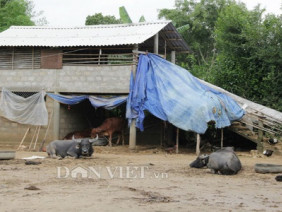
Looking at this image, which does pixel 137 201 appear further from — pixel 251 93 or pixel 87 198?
pixel 251 93

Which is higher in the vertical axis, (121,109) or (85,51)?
(85,51)

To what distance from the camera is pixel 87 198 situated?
28.3ft

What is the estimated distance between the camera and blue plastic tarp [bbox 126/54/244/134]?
1800 cm

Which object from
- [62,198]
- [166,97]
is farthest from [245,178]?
[166,97]

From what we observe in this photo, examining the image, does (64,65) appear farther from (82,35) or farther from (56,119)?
(56,119)

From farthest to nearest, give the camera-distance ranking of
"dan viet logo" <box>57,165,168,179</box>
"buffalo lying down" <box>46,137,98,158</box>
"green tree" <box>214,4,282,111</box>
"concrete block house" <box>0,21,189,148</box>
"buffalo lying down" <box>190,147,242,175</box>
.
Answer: "green tree" <box>214,4,282,111</box>
"concrete block house" <box>0,21,189,148</box>
"buffalo lying down" <box>46,137,98,158</box>
"buffalo lying down" <box>190,147,242,175</box>
"dan viet logo" <box>57,165,168,179</box>

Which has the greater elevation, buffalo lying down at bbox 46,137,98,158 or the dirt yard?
buffalo lying down at bbox 46,137,98,158

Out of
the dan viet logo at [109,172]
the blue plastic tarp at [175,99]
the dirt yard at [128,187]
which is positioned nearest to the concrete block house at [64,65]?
the blue plastic tarp at [175,99]

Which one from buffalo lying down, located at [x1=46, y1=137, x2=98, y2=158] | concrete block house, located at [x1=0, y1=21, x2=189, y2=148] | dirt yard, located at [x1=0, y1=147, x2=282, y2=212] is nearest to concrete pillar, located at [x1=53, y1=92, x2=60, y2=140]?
concrete block house, located at [x1=0, y1=21, x2=189, y2=148]

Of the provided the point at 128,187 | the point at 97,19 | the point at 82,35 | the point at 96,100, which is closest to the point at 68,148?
the point at 96,100

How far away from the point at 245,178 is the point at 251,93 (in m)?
12.0

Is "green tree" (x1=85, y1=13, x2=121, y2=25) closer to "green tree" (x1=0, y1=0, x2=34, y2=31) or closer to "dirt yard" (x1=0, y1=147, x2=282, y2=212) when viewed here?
"green tree" (x1=0, y1=0, x2=34, y2=31)

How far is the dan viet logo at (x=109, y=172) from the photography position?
38.3ft

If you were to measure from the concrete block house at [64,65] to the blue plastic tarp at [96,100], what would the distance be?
0.25 meters
